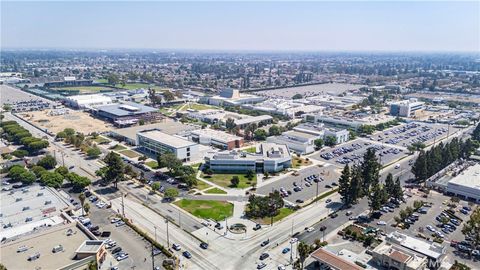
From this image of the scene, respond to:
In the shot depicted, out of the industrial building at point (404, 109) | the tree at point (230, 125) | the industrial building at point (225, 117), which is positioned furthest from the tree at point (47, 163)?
the industrial building at point (404, 109)

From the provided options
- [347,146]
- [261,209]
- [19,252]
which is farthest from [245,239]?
[347,146]

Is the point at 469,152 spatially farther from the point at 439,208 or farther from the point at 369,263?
the point at 369,263

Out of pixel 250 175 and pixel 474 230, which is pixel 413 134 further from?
pixel 474 230

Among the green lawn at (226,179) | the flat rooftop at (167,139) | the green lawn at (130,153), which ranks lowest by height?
the green lawn at (226,179)

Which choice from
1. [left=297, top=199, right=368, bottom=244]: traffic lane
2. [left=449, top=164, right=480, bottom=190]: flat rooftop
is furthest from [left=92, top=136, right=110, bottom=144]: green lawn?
[left=449, top=164, right=480, bottom=190]: flat rooftop

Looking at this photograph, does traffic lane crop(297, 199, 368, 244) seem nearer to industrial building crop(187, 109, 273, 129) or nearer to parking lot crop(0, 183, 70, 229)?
parking lot crop(0, 183, 70, 229)

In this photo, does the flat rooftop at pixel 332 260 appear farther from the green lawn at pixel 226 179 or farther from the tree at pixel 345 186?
the green lawn at pixel 226 179
